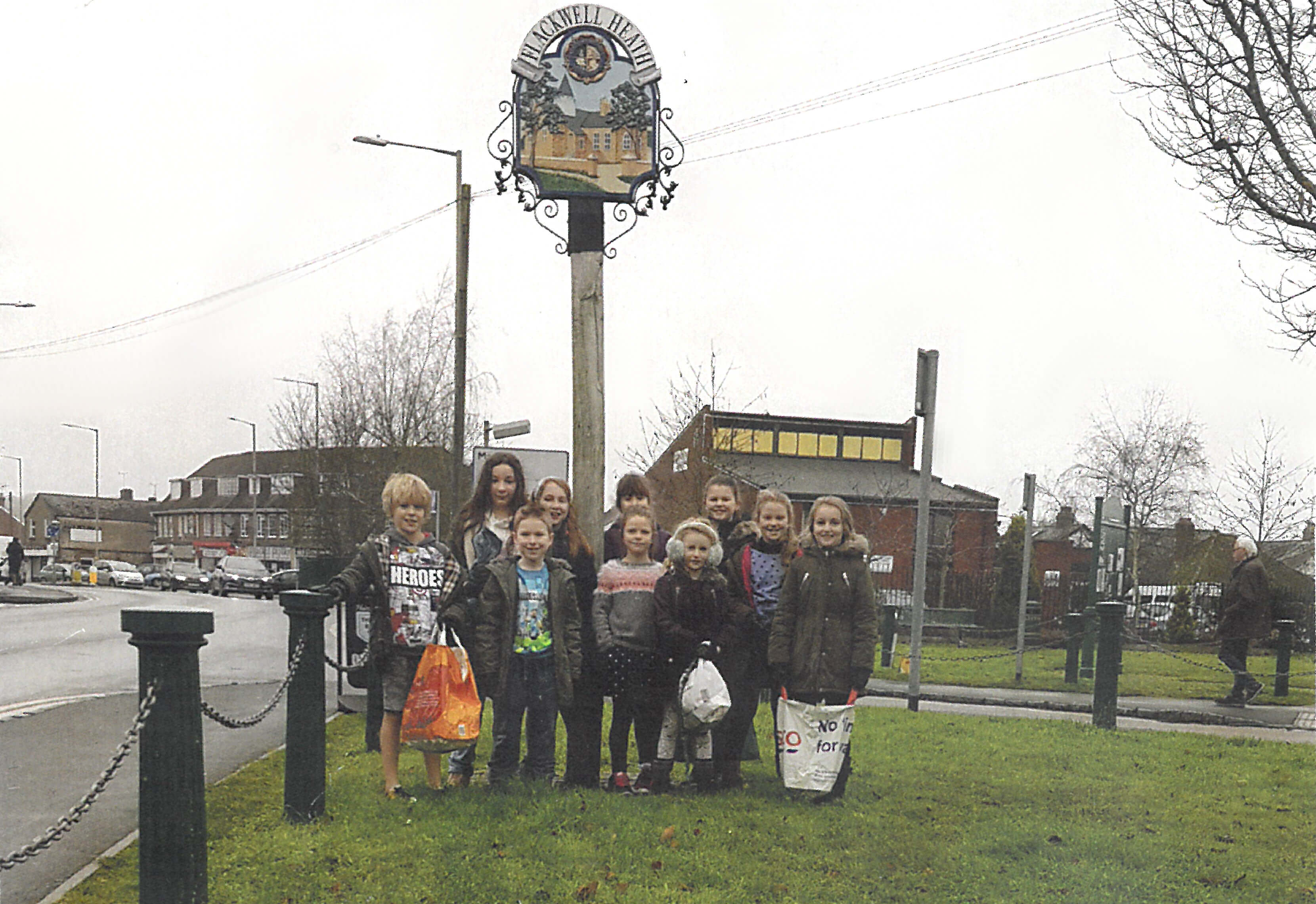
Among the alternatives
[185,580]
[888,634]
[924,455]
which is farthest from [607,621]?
[185,580]

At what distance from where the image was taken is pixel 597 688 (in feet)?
20.8

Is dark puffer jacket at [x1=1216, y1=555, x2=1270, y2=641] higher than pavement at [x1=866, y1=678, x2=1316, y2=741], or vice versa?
Result: dark puffer jacket at [x1=1216, y1=555, x2=1270, y2=641]

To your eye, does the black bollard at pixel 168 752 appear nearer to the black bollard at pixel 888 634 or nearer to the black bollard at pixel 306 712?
the black bollard at pixel 306 712

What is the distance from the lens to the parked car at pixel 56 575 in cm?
5491

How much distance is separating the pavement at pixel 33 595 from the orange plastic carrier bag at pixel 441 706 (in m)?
29.2

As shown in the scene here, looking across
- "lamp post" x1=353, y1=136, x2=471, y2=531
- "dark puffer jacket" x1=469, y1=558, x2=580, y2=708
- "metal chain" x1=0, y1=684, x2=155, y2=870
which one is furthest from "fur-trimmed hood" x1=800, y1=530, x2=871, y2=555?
"lamp post" x1=353, y1=136, x2=471, y2=531

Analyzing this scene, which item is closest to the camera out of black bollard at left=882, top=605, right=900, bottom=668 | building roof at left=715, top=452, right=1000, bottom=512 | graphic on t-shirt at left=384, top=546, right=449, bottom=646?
graphic on t-shirt at left=384, top=546, right=449, bottom=646

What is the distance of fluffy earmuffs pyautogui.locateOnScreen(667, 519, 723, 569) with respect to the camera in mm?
6125

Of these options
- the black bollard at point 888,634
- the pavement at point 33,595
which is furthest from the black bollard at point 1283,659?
the pavement at point 33,595

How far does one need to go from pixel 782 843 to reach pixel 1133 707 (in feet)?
24.8

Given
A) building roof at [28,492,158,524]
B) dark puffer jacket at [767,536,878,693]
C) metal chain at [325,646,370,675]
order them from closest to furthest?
dark puffer jacket at [767,536,878,693], metal chain at [325,646,370,675], building roof at [28,492,158,524]

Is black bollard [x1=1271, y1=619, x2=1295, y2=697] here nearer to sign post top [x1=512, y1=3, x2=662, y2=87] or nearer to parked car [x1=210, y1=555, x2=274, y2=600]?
sign post top [x1=512, y1=3, x2=662, y2=87]

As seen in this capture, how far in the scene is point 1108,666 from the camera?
945cm

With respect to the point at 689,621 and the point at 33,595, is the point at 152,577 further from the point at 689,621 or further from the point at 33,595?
the point at 689,621
